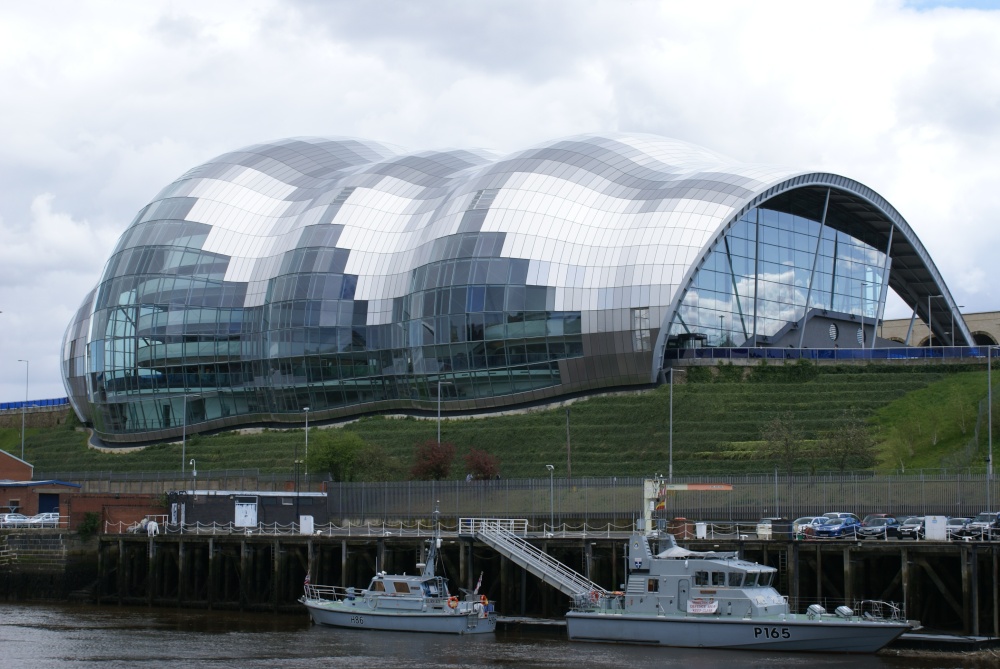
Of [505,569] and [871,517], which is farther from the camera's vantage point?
[871,517]

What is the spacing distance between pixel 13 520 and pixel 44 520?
5.32 ft

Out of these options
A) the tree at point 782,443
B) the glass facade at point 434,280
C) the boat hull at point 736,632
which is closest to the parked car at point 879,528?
the boat hull at point 736,632

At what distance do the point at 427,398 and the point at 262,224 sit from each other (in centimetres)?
2422

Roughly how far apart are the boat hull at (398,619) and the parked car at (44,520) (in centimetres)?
2362

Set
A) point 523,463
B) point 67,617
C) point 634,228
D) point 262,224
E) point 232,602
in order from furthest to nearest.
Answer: point 262,224
point 634,228
point 523,463
point 232,602
point 67,617

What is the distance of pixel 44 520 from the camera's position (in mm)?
78812

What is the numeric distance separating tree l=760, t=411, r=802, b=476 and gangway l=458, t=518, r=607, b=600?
72.9 ft

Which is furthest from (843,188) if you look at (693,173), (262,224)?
(262,224)

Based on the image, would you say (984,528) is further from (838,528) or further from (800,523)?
(800,523)

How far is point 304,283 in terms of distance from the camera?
111 m

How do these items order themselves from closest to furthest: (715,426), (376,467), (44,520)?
(44,520), (715,426), (376,467)

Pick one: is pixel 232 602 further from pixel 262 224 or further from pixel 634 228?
pixel 262 224

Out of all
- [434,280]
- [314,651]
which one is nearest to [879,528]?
[314,651]

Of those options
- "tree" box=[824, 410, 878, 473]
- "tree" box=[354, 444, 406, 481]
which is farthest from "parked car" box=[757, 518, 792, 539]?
"tree" box=[354, 444, 406, 481]
